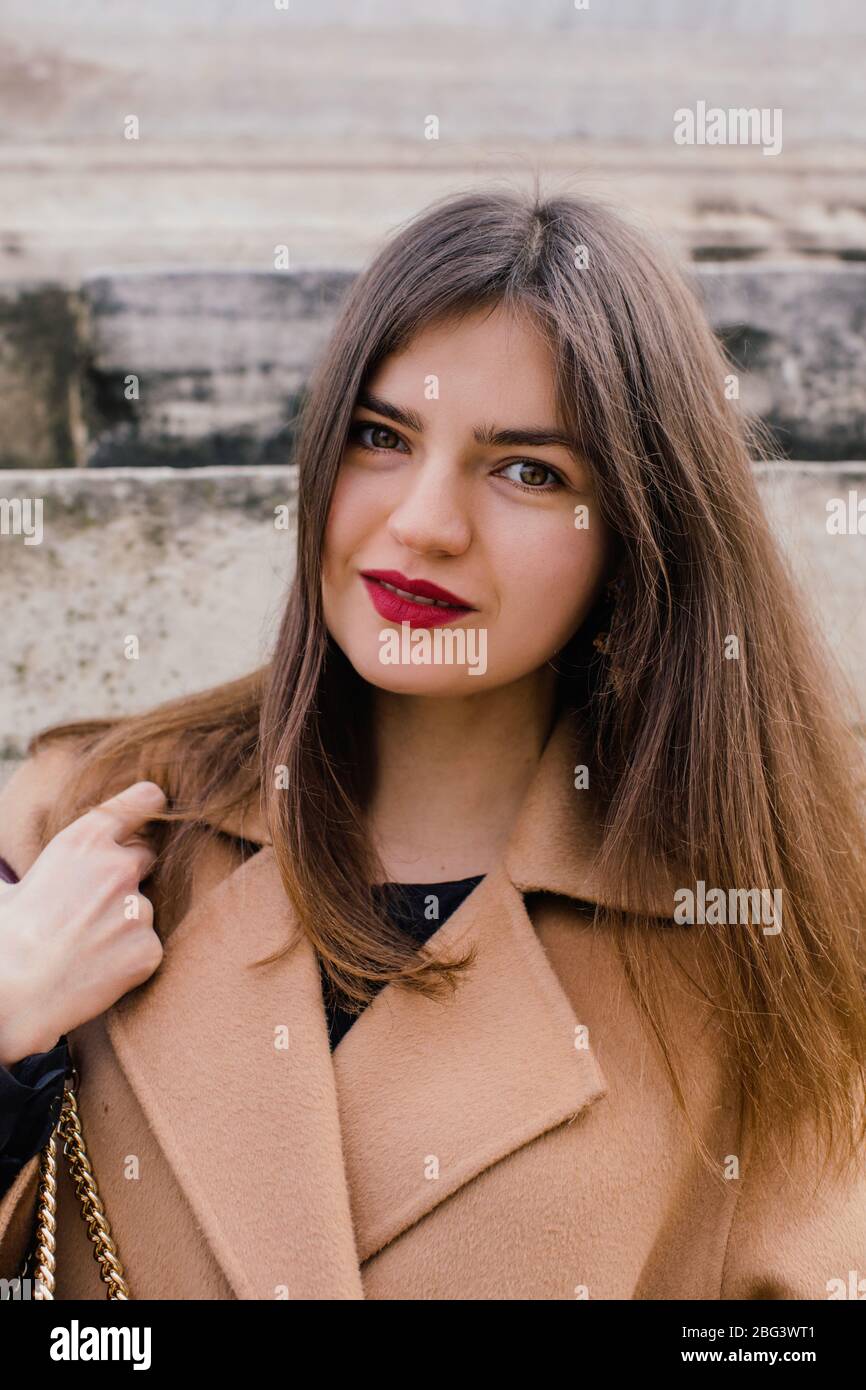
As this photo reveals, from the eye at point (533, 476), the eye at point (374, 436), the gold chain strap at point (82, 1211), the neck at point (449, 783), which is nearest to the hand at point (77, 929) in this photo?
the gold chain strap at point (82, 1211)

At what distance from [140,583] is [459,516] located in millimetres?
1046

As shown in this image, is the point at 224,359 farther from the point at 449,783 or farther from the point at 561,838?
the point at 561,838

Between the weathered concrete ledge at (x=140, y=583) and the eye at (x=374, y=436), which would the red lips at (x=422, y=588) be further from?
the weathered concrete ledge at (x=140, y=583)

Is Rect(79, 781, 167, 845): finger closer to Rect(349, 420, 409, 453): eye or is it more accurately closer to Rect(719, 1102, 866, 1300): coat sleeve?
Rect(349, 420, 409, 453): eye

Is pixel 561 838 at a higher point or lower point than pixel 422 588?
lower

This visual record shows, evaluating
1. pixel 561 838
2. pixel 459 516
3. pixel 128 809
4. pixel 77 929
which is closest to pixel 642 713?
pixel 561 838

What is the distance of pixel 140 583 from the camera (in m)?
2.69

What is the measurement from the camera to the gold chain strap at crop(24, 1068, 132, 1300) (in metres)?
1.82

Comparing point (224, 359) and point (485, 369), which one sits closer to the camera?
point (485, 369)

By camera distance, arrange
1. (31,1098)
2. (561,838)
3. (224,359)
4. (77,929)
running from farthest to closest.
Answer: (224,359) < (561,838) < (77,929) < (31,1098)

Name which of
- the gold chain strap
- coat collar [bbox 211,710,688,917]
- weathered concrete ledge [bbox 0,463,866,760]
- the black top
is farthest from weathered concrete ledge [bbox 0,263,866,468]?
the gold chain strap

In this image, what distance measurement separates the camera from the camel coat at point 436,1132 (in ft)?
5.93
